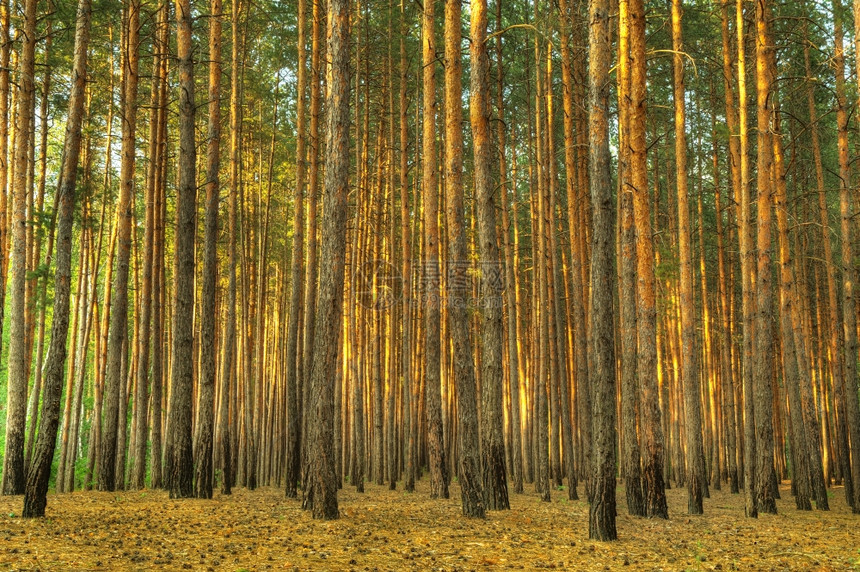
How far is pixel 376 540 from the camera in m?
7.13

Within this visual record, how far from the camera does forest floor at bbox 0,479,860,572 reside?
5.95 meters

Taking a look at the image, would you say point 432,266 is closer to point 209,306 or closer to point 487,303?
point 487,303

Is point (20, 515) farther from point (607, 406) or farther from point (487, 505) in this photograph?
point (607, 406)

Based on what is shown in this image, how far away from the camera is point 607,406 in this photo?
25.5ft

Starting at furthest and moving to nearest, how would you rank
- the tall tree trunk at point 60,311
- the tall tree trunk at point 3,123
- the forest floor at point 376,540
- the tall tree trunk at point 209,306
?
the tall tree trunk at point 3,123 < the tall tree trunk at point 209,306 < the tall tree trunk at point 60,311 < the forest floor at point 376,540

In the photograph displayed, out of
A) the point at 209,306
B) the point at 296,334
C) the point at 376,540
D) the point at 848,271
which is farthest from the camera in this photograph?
the point at 848,271

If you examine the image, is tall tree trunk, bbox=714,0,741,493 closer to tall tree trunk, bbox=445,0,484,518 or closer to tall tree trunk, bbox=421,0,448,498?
tall tree trunk, bbox=445,0,484,518

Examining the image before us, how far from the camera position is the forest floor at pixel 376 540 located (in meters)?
5.95

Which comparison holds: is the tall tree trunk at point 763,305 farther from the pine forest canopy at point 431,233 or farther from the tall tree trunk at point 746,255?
the tall tree trunk at point 746,255

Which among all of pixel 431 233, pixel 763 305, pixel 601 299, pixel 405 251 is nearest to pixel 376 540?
pixel 601 299

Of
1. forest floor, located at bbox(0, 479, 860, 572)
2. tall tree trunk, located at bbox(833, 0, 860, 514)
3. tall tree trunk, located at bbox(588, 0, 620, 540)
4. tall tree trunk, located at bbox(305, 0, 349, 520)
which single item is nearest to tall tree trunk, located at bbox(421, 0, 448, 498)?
forest floor, located at bbox(0, 479, 860, 572)

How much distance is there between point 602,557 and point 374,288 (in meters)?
14.4

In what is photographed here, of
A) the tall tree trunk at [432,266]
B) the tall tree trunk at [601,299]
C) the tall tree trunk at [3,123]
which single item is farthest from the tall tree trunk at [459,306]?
the tall tree trunk at [3,123]

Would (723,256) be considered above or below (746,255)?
above
